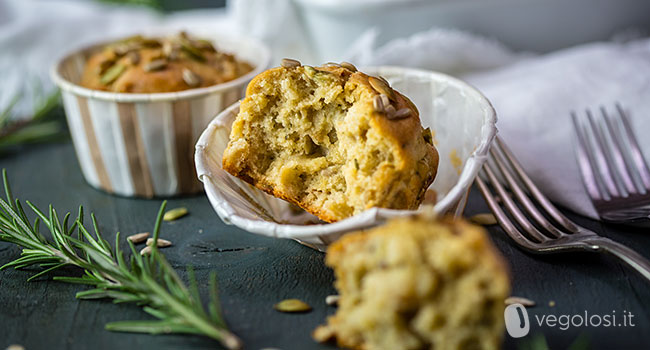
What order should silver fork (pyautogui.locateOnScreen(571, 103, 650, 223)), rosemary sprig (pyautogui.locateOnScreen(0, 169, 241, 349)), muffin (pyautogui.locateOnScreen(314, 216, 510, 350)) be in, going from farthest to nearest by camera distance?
1. silver fork (pyautogui.locateOnScreen(571, 103, 650, 223))
2. rosemary sprig (pyautogui.locateOnScreen(0, 169, 241, 349))
3. muffin (pyautogui.locateOnScreen(314, 216, 510, 350))

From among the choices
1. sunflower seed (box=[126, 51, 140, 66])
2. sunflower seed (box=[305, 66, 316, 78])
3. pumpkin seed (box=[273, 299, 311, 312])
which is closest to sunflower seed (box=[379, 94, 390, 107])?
sunflower seed (box=[305, 66, 316, 78])

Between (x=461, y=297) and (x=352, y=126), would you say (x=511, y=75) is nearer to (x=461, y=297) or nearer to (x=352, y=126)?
(x=352, y=126)

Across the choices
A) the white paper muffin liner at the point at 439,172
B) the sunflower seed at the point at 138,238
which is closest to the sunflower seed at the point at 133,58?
the white paper muffin liner at the point at 439,172

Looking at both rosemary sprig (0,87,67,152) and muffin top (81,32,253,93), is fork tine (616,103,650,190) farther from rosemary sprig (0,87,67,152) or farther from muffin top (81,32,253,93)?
rosemary sprig (0,87,67,152)

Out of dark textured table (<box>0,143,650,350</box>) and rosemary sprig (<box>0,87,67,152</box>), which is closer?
dark textured table (<box>0,143,650,350</box>)

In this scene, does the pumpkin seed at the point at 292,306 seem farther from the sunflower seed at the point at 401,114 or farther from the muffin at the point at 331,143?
the sunflower seed at the point at 401,114

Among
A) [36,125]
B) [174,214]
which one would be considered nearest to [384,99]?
[174,214]

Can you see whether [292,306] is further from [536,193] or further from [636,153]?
[636,153]
